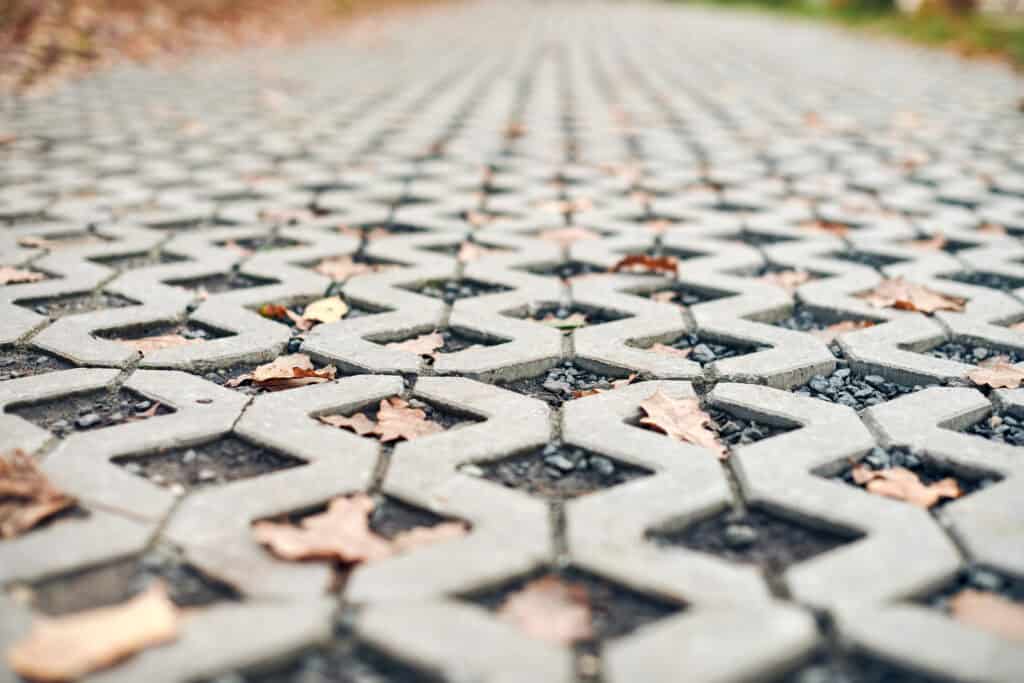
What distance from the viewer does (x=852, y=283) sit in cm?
279

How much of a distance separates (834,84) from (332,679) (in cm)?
788

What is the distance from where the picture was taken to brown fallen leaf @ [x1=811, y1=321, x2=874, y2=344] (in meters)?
2.38

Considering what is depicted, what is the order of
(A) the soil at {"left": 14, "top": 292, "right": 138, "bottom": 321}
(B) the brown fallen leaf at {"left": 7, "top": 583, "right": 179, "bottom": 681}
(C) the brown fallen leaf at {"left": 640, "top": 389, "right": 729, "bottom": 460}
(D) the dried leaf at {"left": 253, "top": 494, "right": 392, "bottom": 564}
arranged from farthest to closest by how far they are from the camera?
(A) the soil at {"left": 14, "top": 292, "right": 138, "bottom": 321} < (C) the brown fallen leaf at {"left": 640, "top": 389, "right": 729, "bottom": 460} < (D) the dried leaf at {"left": 253, "top": 494, "right": 392, "bottom": 564} < (B) the brown fallen leaf at {"left": 7, "top": 583, "right": 179, "bottom": 681}

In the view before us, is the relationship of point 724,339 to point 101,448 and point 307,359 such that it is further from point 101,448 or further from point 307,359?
point 101,448


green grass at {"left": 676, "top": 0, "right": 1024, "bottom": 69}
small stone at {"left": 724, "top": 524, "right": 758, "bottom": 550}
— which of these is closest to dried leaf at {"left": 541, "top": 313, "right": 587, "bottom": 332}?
small stone at {"left": 724, "top": 524, "right": 758, "bottom": 550}

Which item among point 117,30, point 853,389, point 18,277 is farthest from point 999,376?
point 117,30

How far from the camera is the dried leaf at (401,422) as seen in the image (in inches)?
72.6

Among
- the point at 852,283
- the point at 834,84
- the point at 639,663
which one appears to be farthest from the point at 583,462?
the point at 834,84

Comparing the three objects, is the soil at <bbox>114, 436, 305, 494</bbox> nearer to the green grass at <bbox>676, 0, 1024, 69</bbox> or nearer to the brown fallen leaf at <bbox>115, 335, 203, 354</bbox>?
the brown fallen leaf at <bbox>115, 335, 203, 354</bbox>

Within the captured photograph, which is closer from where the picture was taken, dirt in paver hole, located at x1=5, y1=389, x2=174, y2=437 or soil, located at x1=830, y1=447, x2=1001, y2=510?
soil, located at x1=830, y1=447, x2=1001, y2=510

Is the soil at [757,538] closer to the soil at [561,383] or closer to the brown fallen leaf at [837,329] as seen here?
the soil at [561,383]

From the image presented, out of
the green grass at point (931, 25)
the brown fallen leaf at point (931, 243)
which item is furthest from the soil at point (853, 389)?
the green grass at point (931, 25)

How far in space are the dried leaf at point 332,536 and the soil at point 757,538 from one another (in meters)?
0.48

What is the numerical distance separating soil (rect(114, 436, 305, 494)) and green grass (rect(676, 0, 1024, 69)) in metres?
9.39
